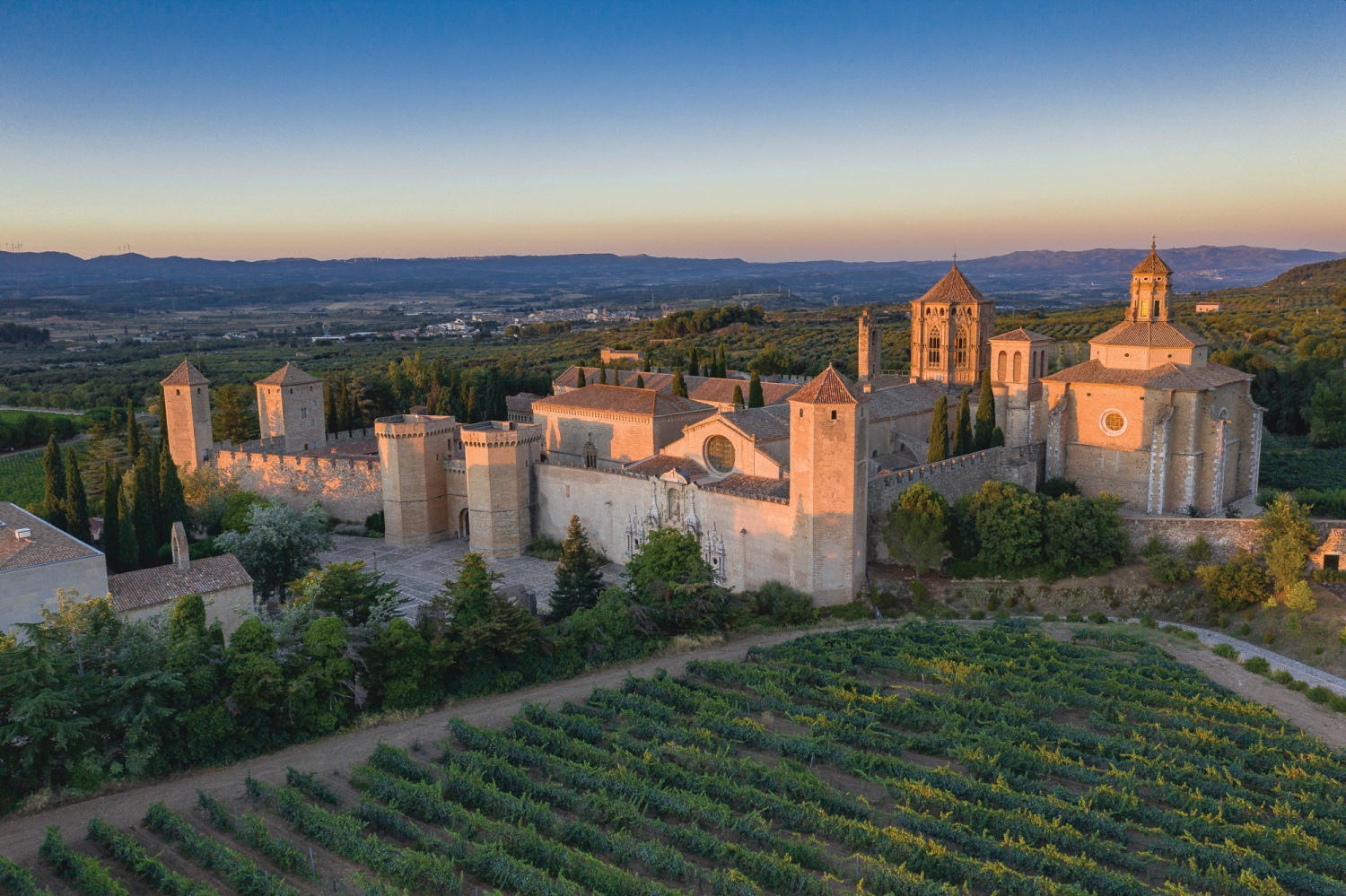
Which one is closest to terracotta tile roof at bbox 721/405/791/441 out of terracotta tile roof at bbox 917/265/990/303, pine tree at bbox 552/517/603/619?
pine tree at bbox 552/517/603/619

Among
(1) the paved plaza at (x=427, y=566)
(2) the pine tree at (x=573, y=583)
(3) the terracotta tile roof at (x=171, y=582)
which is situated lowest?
(1) the paved plaza at (x=427, y=566)

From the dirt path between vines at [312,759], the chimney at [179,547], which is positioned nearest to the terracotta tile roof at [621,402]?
the dirt path between vines at [312,759]

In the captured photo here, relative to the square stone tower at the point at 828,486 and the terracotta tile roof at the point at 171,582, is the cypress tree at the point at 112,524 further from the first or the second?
the square stone tower at the point at 828,486

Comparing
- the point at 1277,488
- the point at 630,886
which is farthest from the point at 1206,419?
the point at 630,886

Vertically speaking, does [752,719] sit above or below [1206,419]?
below

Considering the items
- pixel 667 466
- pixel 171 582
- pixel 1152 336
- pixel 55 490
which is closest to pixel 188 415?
pixel 55 490

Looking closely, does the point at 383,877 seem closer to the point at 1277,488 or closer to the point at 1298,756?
the point at 1298,756
